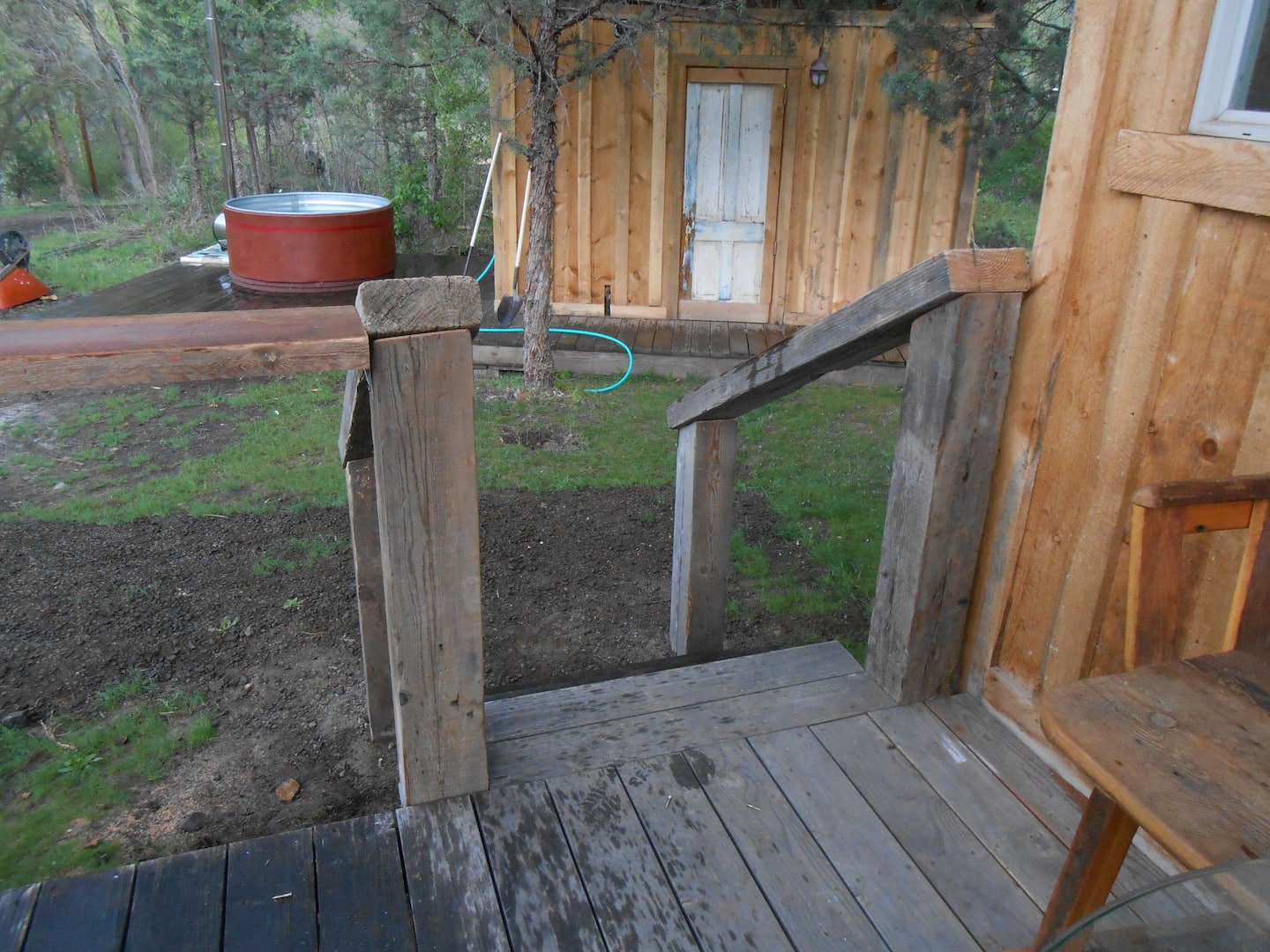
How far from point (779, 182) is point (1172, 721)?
6551 millimetres

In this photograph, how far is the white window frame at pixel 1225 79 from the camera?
1507 millimetres

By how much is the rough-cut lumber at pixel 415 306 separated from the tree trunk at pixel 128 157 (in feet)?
48.0

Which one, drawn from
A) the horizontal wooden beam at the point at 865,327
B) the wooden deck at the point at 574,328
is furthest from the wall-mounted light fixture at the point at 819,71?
the horizontal wooden beam at the point at 865,327

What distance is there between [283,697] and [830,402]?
4.09 m

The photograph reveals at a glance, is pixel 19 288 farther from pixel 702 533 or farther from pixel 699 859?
pixel 699 859

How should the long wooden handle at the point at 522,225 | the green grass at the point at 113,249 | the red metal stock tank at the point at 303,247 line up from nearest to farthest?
the long wooden handle at the point at 522,225 < the red metal stock tank at the point at 303,247 < the green grass at the point at 113,249

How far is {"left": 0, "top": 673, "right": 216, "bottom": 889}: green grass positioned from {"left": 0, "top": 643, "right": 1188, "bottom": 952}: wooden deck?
977 millimetres

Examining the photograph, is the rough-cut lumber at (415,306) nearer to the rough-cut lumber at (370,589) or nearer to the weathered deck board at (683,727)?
the rough-cut lumber at (370,589)

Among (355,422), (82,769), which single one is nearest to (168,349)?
(355,422)

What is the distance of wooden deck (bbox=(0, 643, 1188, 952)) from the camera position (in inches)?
64.1

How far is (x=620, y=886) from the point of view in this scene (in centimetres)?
172

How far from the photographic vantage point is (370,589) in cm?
253

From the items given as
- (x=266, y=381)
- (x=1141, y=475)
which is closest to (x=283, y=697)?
(x=1141, y=475)

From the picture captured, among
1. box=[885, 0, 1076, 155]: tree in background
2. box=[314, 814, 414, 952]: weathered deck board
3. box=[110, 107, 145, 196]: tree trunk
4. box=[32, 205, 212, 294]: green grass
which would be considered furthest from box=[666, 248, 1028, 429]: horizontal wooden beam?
box=[110, 107, 145, 196]: tree trunk
